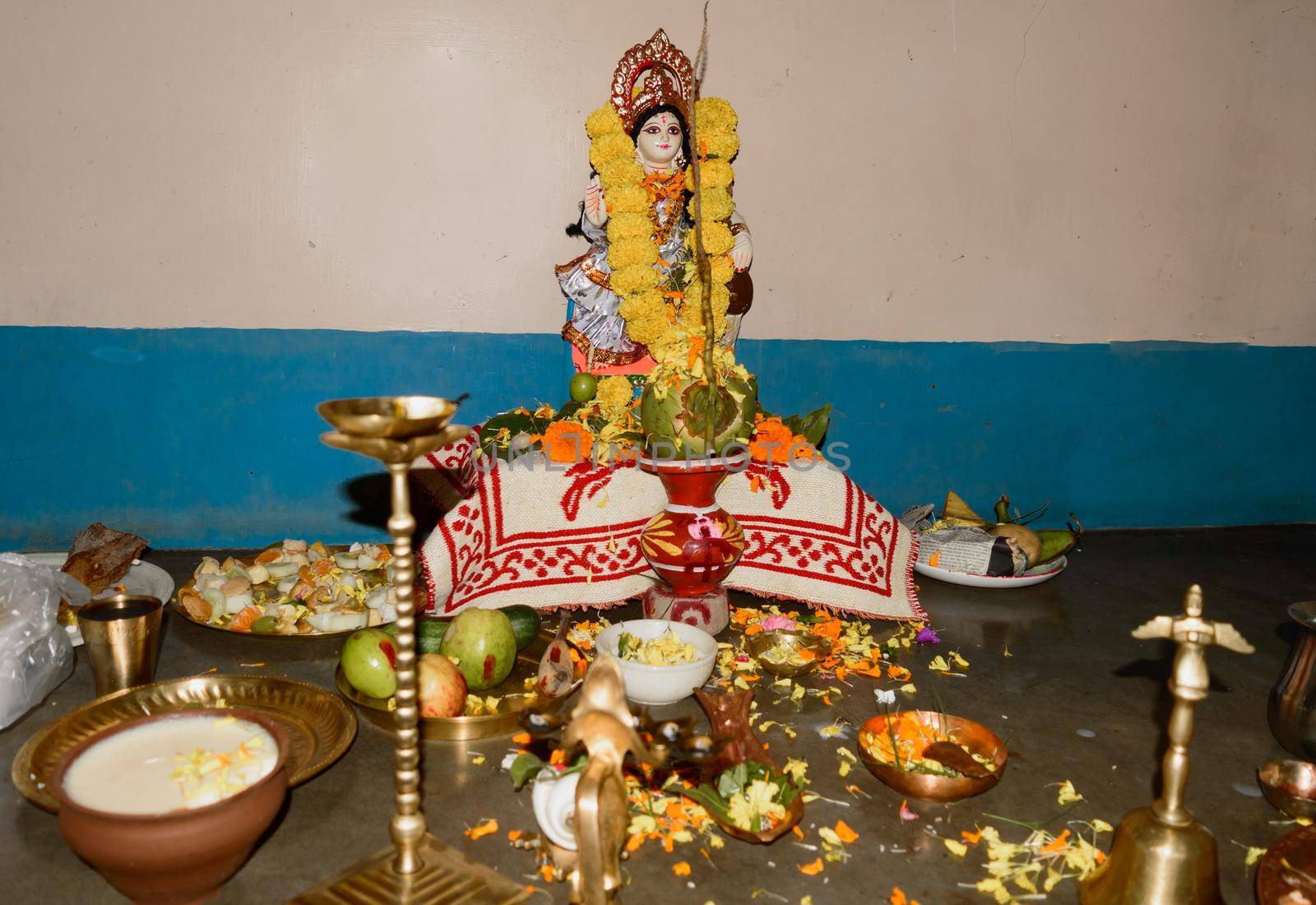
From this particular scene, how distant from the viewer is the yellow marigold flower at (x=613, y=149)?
4.12 metres

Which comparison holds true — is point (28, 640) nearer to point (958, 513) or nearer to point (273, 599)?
point (273, 599)

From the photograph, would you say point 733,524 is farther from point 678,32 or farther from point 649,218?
point 678,32

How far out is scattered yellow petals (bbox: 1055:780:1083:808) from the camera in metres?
2.47

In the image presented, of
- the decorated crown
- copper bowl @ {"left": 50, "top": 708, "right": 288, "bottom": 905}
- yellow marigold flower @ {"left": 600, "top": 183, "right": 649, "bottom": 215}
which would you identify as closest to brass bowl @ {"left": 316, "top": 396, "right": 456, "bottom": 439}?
copper bowl @ {"left": 50, "top": 708, "right": 288, "bottom": 905}

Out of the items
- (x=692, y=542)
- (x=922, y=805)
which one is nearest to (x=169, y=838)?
(x=922, y=805)

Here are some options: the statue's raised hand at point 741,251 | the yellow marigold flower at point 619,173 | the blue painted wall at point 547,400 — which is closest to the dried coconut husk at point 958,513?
the blue painted wall at point 547,400

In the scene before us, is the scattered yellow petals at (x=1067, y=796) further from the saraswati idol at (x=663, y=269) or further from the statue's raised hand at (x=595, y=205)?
the statue's raised hand at (x=595, y=205)

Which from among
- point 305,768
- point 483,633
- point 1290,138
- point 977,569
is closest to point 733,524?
point 483,633

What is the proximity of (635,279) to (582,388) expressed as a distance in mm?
553

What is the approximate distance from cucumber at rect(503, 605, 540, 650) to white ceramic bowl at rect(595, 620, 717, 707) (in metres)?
0.40

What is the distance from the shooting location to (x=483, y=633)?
9.27 feet

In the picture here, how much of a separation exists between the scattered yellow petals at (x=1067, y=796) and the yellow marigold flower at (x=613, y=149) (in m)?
3.08

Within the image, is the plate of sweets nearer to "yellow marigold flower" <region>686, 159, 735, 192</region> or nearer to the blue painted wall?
the blue painted wall

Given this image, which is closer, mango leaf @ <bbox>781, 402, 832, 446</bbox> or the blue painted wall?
mango leaf @ <bbox>781, 402, 832, 446</bbox>
